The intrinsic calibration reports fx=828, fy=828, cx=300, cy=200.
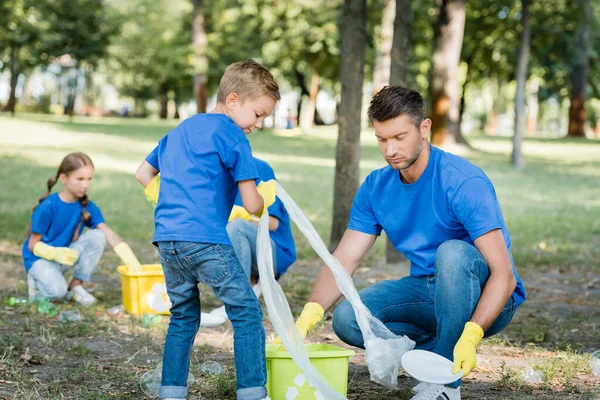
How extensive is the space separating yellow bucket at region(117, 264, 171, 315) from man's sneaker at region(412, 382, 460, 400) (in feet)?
6.91

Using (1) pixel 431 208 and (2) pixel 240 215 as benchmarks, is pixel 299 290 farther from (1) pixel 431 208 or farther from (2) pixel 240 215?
(1) pixel 431 208

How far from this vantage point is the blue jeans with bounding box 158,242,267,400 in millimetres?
2980

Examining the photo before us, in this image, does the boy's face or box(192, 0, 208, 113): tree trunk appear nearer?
the boy's face

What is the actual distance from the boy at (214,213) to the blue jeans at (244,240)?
148 centimetres

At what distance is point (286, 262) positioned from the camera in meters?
4.83

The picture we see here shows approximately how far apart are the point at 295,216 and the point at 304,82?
1470 inches

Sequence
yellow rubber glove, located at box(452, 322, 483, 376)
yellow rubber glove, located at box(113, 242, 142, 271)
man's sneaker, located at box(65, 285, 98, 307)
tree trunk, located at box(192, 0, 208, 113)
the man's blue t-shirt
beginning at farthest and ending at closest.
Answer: tree trunk, located at box(192, 0, 208, 113), man's sneaker, located at box(65, 285, 98, 307), yellow rubber glove, located at box(113, 242, 142, 271), the man's blue t-shirt, yellow rubber glove, located at box(452, 322, 483, 376)

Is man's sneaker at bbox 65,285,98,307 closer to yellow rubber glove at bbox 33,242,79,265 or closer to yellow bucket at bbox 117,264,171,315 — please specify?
yellow rubber glove at bbox 33,242,79,265

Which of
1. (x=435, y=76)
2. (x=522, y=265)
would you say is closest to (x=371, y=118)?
(x=522, y=265)

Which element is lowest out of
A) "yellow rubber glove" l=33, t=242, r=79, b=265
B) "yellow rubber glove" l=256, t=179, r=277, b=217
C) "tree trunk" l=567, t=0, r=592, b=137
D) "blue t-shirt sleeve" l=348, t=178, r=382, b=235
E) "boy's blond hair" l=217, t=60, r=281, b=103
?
"yellow rubber glove" l=33, t=242, r=79, b=265

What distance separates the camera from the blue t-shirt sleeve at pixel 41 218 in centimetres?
504

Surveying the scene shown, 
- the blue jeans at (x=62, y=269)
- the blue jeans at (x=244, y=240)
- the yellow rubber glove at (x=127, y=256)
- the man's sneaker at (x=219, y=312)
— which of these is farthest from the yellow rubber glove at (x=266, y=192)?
the blue jeans at (x=62, y=269)

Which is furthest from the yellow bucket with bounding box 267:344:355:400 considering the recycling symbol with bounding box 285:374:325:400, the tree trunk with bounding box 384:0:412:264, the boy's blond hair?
the tree trunk with bounding box 384:0:412:264

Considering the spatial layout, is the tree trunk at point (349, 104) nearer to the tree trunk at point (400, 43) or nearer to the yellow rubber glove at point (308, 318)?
the tree trunk at point (400, 43)
